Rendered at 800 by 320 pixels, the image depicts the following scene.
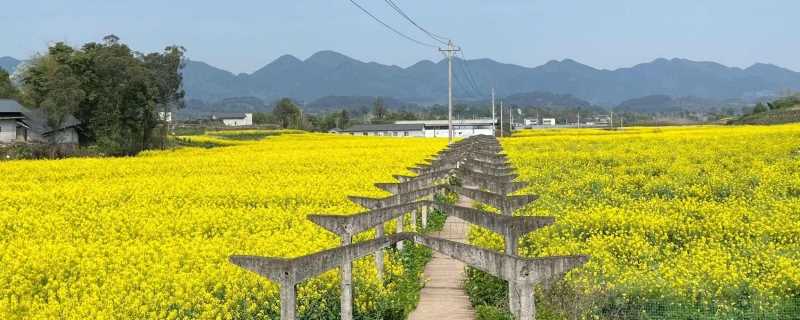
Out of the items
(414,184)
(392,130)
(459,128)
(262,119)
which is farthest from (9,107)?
(262,119)

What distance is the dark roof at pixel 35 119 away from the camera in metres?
52.2

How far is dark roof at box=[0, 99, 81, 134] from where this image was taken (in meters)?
52.2

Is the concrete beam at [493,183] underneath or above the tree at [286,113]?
underneath

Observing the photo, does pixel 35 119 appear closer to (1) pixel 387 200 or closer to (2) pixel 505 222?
(1) pixel 387 200

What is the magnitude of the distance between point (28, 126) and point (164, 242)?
46.1 meters

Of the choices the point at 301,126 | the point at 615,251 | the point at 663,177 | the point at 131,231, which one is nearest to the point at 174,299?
the point at 131,231

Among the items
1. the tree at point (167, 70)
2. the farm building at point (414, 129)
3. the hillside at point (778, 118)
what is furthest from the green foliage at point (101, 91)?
the farm building at point (414, 129)

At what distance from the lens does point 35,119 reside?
179ft

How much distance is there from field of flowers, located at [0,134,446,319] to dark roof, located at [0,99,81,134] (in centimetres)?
2905

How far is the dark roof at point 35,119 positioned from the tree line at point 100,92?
0.62m

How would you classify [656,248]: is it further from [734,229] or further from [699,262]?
[734,229]

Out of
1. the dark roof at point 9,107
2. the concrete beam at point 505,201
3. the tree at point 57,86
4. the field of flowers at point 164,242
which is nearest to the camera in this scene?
the field of flowers at point 164,242

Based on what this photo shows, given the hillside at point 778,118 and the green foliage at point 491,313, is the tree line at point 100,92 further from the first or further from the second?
the hillside at point 778,118

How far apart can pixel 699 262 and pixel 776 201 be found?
6.38m
